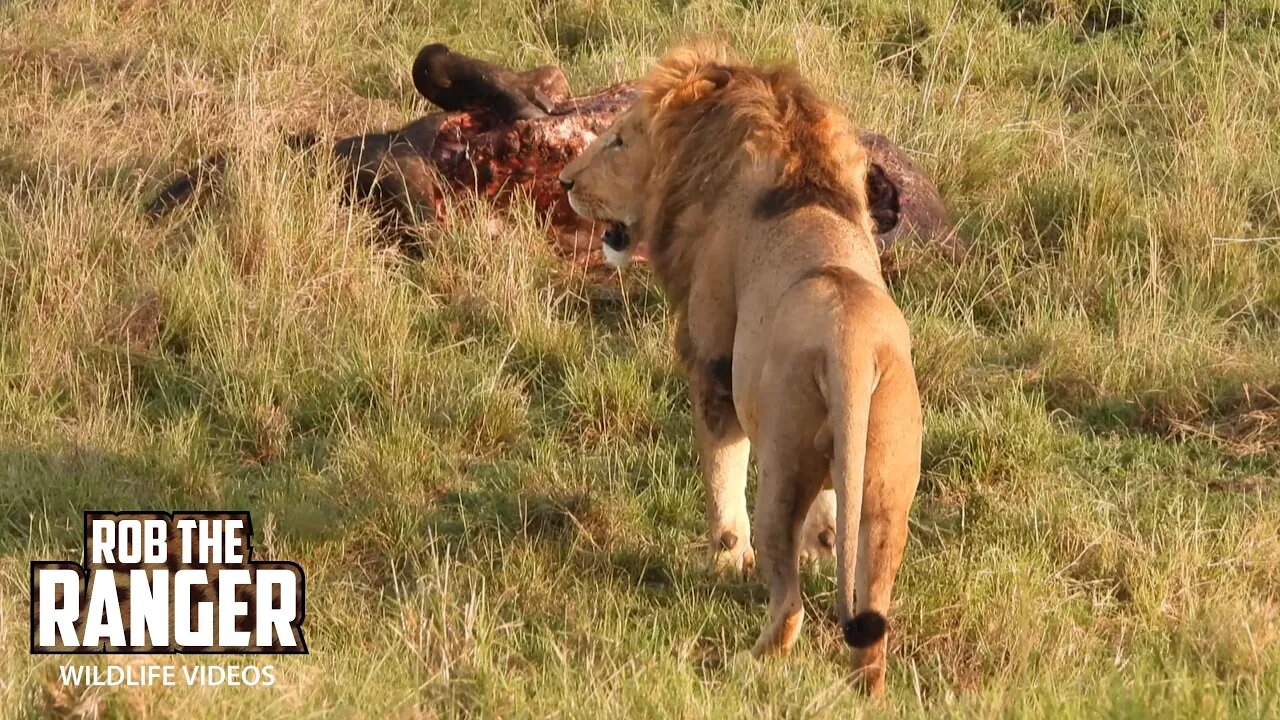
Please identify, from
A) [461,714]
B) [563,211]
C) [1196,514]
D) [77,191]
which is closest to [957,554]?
[1196,514]

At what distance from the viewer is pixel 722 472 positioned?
180 inches

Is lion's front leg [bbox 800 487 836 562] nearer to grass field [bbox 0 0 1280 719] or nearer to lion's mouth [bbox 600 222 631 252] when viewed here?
grass field [bbox 0 0 1280 719]

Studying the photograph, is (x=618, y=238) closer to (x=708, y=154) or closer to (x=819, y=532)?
(x=708, y=154)

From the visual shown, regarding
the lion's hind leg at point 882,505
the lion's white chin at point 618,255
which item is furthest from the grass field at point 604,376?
the lion's white chin at point 618,255

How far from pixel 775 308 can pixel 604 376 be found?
179 cm

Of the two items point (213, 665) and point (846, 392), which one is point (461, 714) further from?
Result: point (846, 392)

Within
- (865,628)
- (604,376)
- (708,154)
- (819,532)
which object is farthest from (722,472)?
(604,376)

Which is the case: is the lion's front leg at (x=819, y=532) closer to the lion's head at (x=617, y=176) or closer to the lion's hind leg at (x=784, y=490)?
the lion's hind leg at (x=784, y=490)

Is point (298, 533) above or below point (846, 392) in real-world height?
below

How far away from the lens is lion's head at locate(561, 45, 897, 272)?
4426 millimetres

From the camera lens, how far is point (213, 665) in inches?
146

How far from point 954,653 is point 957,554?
0.44 meters

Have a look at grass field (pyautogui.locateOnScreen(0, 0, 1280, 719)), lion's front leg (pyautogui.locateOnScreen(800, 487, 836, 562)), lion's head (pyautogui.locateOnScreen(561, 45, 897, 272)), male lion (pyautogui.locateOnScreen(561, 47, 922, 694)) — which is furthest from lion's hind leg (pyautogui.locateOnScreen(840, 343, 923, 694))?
lion's front leg (pyautogui.locateOnScreen(800, 487, 836, 562))

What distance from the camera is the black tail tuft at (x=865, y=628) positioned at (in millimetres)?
3674
